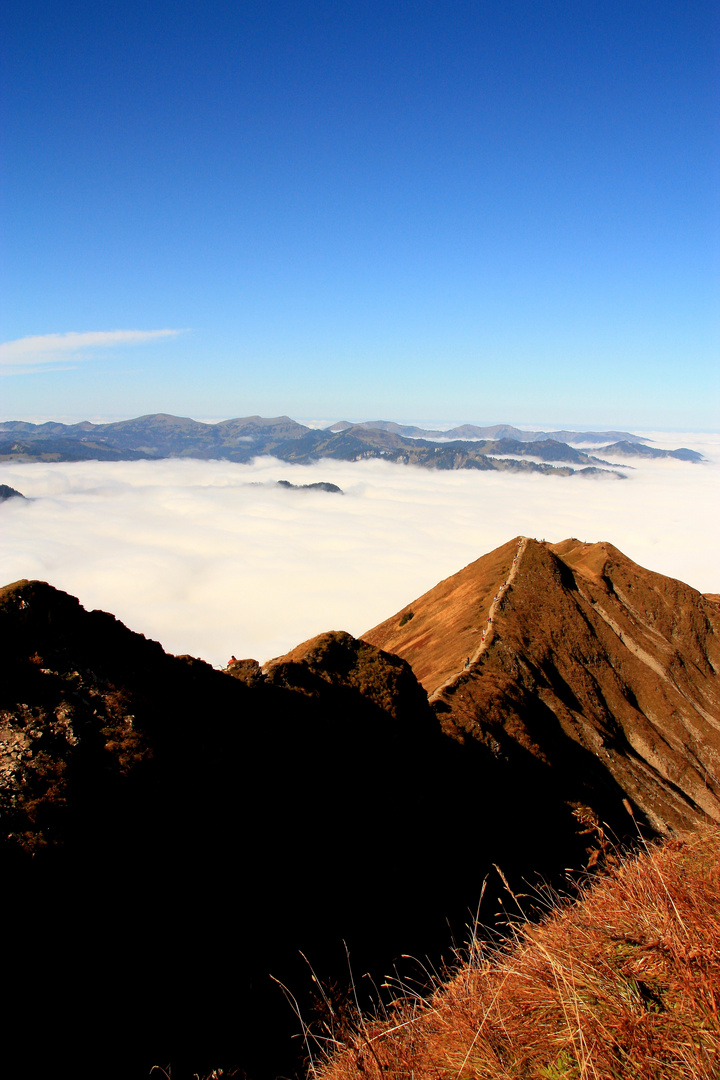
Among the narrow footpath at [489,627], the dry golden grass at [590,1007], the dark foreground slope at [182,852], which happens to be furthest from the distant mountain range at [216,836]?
the narrow footpath at [489,627]

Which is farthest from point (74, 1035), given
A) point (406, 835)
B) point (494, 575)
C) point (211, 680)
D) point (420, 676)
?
point (494, 575)

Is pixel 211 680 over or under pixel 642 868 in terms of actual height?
under

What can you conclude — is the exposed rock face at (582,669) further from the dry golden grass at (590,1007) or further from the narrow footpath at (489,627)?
the dry golden grass at (590,1007)

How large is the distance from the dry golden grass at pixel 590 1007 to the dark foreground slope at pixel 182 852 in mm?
10582

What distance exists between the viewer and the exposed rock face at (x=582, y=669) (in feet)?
152

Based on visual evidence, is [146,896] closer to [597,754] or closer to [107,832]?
[107,832]

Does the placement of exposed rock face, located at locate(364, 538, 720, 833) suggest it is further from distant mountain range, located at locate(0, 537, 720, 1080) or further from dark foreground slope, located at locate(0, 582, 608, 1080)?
dark foreground slope, located at locate(0, 582, 608, 1080)

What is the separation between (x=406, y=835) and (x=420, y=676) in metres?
38.2

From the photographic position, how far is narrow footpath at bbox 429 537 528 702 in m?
47.3

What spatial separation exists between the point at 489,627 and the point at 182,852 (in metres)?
55.3

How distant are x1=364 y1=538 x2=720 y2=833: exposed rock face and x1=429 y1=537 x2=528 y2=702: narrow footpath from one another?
0.24 m

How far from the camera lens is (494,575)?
3420 inches

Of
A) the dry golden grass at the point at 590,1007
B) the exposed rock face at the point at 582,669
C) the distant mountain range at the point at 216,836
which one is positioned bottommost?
the exposed rock face at the point at 582,669

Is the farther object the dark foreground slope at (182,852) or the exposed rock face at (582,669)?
the exposed rock face at (582,669)
